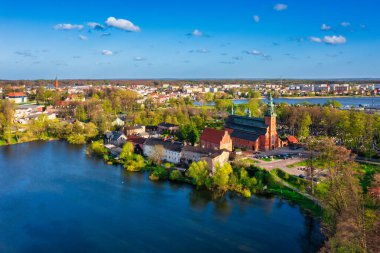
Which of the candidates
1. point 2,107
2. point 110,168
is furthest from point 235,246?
point 2,107

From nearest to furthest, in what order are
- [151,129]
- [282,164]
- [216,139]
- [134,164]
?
[282,164] → [134,164] → [216,139] → [151,129]

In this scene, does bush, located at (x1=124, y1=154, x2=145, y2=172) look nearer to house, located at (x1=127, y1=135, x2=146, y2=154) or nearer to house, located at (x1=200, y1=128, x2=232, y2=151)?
house, located at (x1=127, y1=135, x2=146, y2=154)

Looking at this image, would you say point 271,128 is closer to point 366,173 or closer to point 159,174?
point 366,173

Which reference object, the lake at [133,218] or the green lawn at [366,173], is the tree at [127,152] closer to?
the lake at [133,218]

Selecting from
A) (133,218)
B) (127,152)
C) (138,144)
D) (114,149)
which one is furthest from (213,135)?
(133,218)

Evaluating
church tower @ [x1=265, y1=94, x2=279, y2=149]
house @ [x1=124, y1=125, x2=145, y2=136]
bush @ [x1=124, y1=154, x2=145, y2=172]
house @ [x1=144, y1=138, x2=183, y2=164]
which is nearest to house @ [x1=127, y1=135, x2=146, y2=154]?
house @ [x1=144, y1=138, x2=183, y2=164]

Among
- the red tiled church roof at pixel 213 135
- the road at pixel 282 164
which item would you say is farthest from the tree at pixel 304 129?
the red tiled church roof at pixel 213 135

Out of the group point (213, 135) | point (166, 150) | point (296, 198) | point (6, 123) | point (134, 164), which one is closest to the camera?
point (296, 198)
